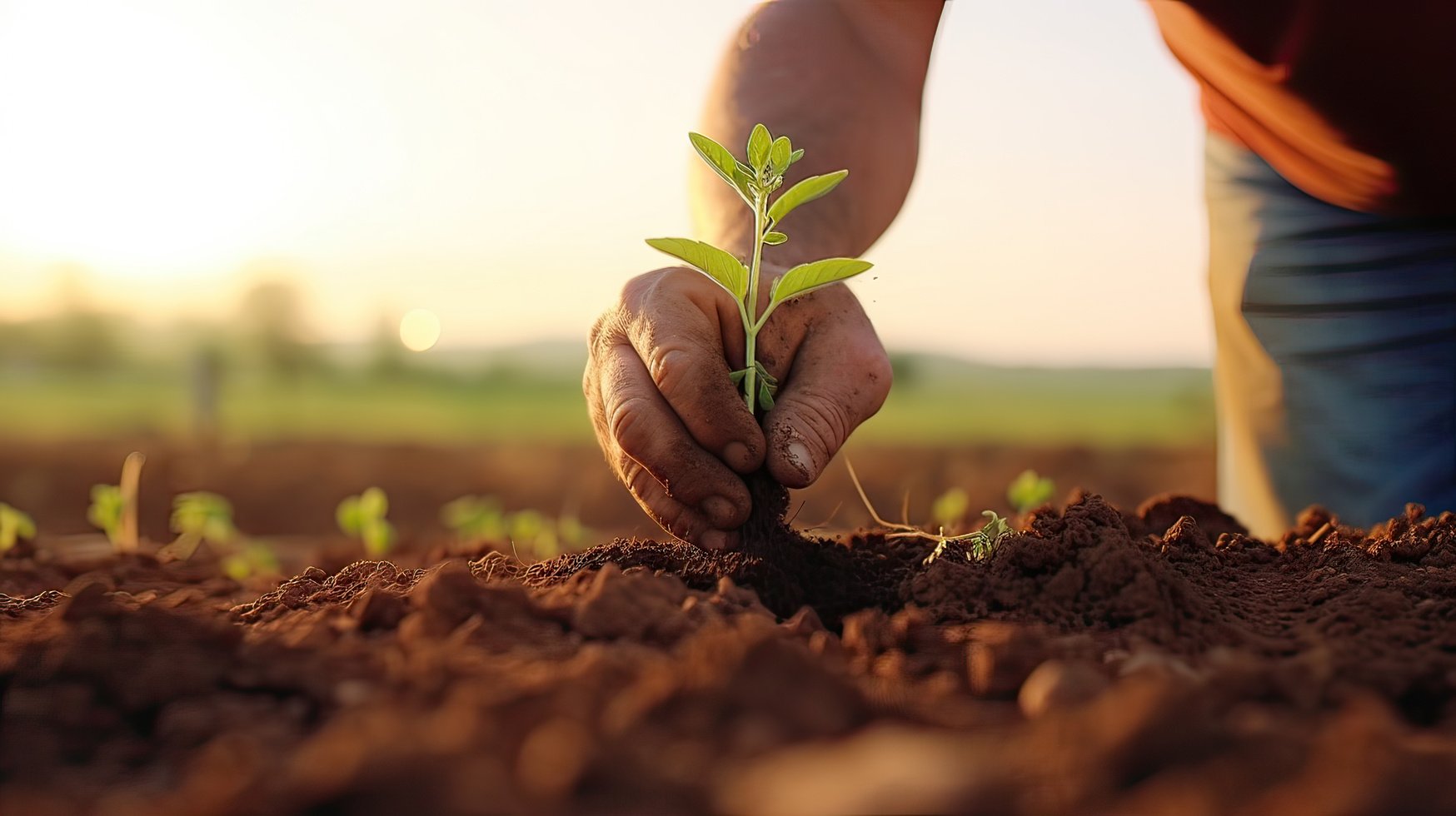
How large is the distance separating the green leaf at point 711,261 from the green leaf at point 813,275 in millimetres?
65

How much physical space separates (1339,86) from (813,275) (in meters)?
1.92

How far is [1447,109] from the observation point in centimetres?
268

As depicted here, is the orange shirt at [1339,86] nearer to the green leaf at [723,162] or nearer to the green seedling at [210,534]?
the green leaf at [723,162]

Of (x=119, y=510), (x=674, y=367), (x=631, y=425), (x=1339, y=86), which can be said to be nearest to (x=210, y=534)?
(x=119, y=510)

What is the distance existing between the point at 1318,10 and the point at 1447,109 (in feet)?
1.53

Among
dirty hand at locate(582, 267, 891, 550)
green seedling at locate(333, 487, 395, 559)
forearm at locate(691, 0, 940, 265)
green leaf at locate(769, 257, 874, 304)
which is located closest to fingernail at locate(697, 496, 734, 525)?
dirty hand at locate(582, 267, 891, 550)

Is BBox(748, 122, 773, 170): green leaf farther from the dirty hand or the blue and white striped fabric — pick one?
the blue and white striped fabric

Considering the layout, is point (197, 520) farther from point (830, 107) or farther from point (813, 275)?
point (813, 275)

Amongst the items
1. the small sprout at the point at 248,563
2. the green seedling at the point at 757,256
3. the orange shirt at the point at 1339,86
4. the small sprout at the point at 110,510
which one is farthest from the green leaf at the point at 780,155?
the small sprout at the point at 110,510

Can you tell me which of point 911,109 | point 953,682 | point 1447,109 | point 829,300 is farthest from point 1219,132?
point 953,682

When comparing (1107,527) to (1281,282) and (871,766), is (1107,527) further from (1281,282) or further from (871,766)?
(1281,282)

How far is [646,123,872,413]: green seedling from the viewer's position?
5.69 feet

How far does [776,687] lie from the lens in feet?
2.77

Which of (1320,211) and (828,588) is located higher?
(1320,211)
